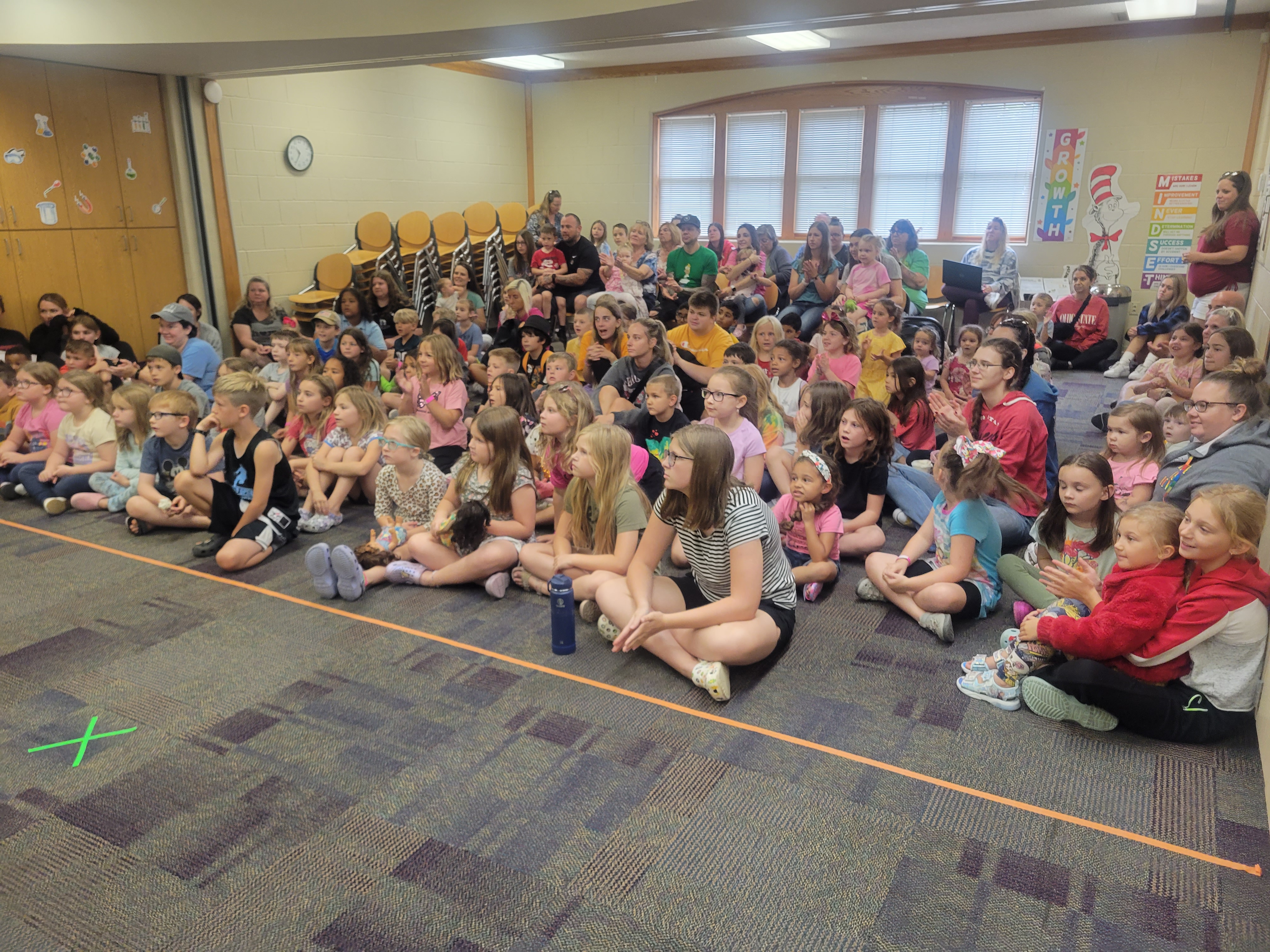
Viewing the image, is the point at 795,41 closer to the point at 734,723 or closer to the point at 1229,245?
the point at 1229,245

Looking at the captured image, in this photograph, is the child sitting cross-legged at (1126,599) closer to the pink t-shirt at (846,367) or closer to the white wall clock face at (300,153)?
the pink t-shirt at (846,367)

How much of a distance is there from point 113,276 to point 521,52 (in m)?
3.87

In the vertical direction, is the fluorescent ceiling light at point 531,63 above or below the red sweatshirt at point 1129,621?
above

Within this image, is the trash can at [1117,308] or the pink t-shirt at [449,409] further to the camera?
the trash can at [1117,308]

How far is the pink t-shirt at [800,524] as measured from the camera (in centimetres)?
338

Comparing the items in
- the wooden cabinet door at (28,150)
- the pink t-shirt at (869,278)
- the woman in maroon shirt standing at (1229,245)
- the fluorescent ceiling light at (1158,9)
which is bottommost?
the pink t-shirt at (869,278)

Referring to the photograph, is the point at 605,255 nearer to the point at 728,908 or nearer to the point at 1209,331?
the point at 1209,331

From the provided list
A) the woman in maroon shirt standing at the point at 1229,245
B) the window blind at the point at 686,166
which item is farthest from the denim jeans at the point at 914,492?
the window blind at the point at 686,166

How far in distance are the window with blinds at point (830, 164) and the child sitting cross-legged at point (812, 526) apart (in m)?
6.89

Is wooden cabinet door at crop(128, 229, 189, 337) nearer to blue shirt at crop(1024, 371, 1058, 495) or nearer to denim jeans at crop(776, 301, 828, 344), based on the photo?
denim jeans at crop(776, 301, 828, 344)

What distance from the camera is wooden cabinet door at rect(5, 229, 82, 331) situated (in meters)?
6.27

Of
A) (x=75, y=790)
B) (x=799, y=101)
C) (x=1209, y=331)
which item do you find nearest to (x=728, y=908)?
(x=75, y=790)

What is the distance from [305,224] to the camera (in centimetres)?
811

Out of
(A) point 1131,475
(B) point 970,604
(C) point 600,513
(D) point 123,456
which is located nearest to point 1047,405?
(A) point 1131,475
